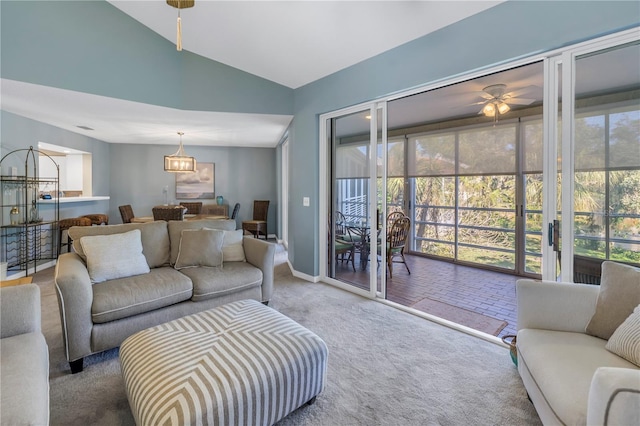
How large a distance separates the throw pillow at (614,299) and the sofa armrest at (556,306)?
0.05 m

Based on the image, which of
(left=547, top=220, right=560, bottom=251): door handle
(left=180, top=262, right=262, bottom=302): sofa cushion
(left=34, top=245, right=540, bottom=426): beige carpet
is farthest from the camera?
(left=180, top=262, right=262, bottom=302): sofa cushion

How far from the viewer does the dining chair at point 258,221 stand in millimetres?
7233

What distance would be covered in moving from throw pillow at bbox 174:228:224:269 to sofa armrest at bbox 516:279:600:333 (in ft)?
8.51

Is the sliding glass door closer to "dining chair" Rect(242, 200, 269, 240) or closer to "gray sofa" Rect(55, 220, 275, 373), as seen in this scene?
"gray sofa" Rect(55, 220, 275, 373)

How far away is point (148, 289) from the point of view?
2422mm

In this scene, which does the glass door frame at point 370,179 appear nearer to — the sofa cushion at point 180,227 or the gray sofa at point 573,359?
the sofa cushion at point 180,227

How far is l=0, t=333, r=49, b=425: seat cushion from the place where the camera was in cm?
107

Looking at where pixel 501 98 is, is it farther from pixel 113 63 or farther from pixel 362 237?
pixel 113 63

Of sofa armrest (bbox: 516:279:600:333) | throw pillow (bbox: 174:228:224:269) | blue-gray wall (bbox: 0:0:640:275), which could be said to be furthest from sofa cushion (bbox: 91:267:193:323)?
sofa armrest (bbox: 516:279:600:333)

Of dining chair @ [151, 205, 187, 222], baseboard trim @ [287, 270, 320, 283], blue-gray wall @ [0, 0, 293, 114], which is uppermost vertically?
blue-gray wall @ [0, 0, 293, 114]

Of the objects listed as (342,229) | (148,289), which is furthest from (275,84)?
(148,289)

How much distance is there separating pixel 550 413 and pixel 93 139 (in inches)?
322

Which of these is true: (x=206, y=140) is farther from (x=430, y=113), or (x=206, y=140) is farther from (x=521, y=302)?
(x=521, y=302)

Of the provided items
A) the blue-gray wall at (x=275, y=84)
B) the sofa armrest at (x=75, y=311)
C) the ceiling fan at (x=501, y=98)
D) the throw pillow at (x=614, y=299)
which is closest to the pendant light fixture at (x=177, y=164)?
the blue-gray wall at (x=275, y=84)
